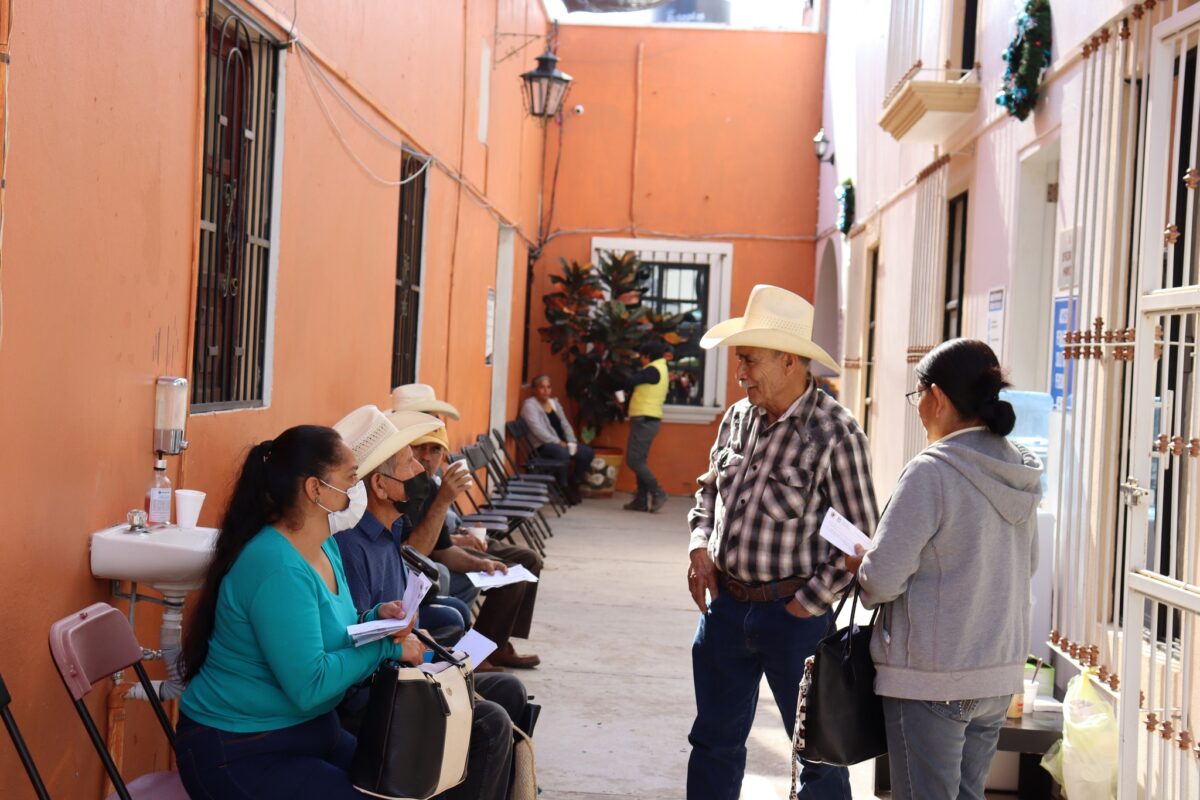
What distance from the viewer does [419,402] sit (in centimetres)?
635

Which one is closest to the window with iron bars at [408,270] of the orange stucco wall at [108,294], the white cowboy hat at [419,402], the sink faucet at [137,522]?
the white cowboy hat at [419,402]

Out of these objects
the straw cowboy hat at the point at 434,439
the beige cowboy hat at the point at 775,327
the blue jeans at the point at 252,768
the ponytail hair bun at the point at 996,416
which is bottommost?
the blue jeans at the point at 252,768

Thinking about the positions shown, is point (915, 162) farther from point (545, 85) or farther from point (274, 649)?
point (274, 649)

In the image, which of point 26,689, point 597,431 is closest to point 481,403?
point 597,431

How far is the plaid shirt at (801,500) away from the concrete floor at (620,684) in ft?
5.21

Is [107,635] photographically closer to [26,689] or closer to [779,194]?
[26,689]

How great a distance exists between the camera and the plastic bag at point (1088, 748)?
4.36 m

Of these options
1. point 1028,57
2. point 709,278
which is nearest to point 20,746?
point 1028,57

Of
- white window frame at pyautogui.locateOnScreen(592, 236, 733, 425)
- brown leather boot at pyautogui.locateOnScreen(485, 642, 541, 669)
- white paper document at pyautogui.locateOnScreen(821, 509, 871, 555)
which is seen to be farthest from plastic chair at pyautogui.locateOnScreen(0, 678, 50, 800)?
white window frame at pyautogui.locateOnScreen(592, 236, 733, 425)

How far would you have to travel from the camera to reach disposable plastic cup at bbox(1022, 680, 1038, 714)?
4.92 metres

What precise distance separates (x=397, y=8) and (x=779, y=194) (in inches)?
360

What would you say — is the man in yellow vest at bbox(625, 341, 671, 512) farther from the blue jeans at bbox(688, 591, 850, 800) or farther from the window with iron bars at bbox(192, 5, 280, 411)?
the blue jeans at bbox(688, 591, 850, 800)

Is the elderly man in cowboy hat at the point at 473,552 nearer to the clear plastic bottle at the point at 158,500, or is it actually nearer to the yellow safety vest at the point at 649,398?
the clear plastic bottle at the point at 158,500

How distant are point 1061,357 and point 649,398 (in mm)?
8288
